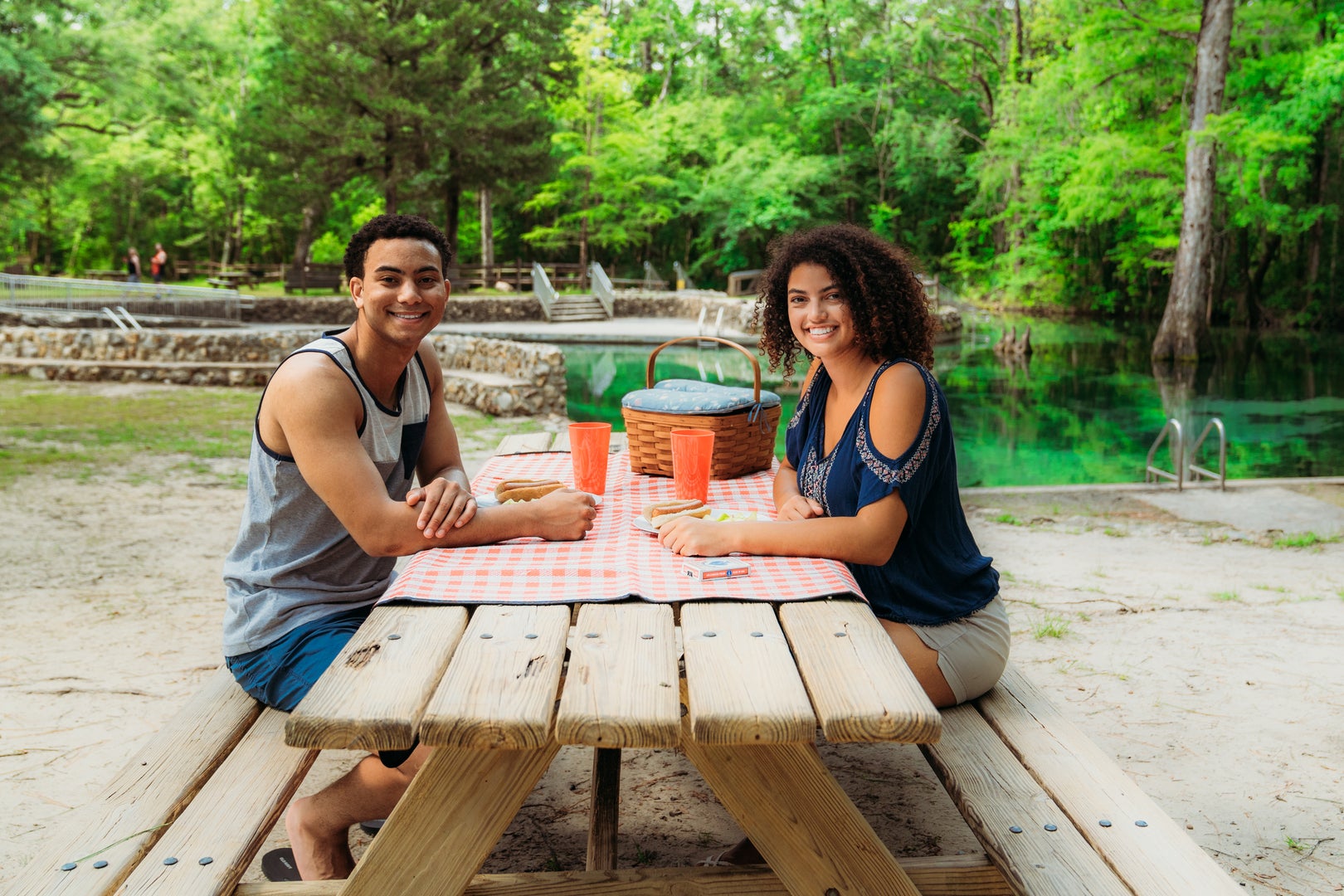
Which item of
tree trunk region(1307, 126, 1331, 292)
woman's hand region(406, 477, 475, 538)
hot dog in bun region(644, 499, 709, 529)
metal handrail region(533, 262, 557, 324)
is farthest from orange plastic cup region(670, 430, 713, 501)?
tree trunk region(1307, 126, 1331, 292)

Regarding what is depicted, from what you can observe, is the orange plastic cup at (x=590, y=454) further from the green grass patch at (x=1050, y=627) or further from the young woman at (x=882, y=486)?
the green grass patch at (x=1050, y=627)

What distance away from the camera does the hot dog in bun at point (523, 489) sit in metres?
2.50

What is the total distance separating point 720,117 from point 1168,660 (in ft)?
109

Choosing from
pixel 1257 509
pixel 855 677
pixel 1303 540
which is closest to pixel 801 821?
pixel 855 677

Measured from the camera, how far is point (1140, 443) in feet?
38.7

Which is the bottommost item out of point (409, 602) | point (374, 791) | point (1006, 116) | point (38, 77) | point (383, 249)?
point (374, 791)

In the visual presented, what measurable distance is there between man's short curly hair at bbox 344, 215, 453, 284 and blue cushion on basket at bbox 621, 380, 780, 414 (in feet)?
2.50

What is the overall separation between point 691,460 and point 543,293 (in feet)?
83.4

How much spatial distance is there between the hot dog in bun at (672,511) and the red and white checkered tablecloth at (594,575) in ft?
0.15

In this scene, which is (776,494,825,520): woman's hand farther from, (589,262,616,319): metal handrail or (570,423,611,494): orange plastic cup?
(589,262,616,319): metal handrail

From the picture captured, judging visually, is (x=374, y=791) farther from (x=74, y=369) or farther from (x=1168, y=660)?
(x=74, y=369)

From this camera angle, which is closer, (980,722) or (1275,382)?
(980,722)

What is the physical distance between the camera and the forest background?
18516mm

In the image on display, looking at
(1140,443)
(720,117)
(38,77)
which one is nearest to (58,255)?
(720,117)
